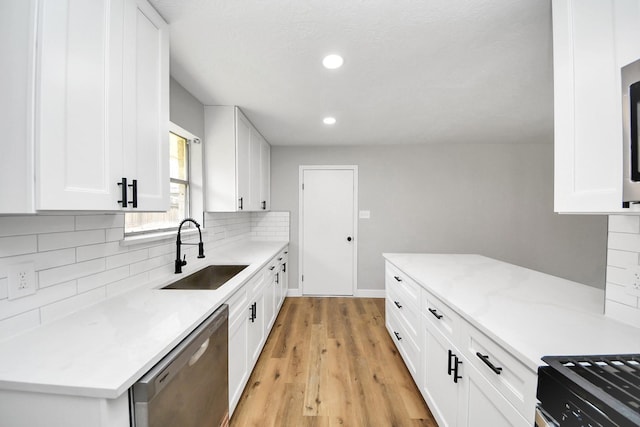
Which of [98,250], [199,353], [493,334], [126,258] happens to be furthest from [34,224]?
[493,334]

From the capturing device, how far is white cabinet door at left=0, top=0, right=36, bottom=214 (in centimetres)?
73

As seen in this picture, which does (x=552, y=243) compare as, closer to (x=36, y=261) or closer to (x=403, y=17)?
(x=403, y=17)

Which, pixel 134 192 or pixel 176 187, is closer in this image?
pixel 134 192

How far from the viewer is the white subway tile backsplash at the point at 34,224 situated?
92cm

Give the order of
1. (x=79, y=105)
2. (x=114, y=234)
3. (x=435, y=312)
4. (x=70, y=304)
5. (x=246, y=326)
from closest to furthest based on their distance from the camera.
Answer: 1. (x=79, y=105)
2. (x=70, y=304)
3. (x=114, y=234)
4. (x=435, y=312)
5. (x=246, y=326)

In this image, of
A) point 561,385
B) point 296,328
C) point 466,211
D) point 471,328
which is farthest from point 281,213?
point 561,385

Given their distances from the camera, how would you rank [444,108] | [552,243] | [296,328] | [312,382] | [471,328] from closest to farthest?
[471,328] → [312,382] → [444,108] → [296,328] → [552,243]

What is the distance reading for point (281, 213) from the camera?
4.00 metres

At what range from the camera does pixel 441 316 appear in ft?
4.75

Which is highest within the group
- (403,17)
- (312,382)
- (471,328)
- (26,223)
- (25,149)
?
(403,17)

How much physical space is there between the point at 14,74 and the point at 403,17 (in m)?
1.57

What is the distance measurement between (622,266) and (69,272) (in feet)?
8.08

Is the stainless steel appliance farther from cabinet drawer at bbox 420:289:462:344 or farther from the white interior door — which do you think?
the white interior door

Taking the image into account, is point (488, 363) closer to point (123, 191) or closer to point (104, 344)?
point (104, 344)
